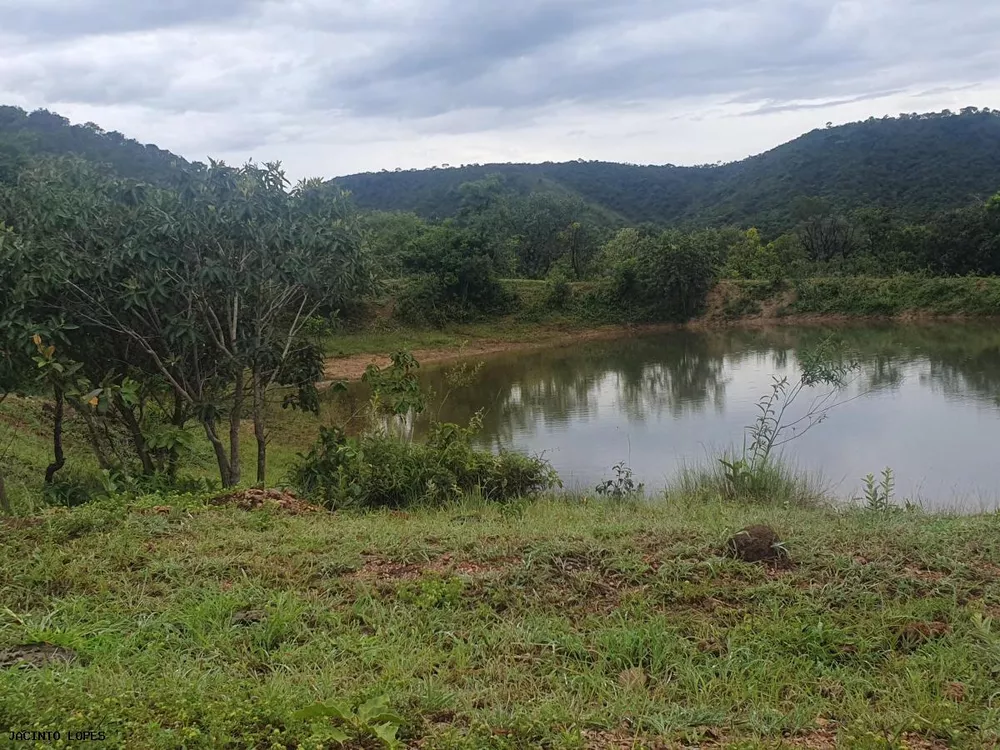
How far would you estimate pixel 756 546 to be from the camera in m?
3.51

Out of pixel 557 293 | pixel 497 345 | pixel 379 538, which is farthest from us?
pixel 557 293

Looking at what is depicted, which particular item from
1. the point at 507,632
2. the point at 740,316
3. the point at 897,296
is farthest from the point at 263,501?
the point at 897,296

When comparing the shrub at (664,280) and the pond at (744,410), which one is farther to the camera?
the shrub at (664,280)

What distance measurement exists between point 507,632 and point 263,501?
2.71 meters

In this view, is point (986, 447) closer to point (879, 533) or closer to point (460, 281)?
point (879, 533)

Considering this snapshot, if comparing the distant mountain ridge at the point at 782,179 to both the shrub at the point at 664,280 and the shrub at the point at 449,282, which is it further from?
the shrub at the point at 664,280

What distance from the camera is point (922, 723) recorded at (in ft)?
7.11

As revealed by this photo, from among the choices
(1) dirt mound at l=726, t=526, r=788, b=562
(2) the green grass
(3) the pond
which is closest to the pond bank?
(2) the green grass

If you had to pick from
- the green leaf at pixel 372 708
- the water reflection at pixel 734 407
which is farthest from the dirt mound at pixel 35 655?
the water reflection at pixel 734 407

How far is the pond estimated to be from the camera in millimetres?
8586

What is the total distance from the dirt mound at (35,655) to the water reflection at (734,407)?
6.17 meters

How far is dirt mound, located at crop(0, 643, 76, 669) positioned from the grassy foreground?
1.1 inches

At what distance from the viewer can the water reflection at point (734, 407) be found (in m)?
8.88

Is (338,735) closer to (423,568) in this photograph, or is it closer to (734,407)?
(423,568)
